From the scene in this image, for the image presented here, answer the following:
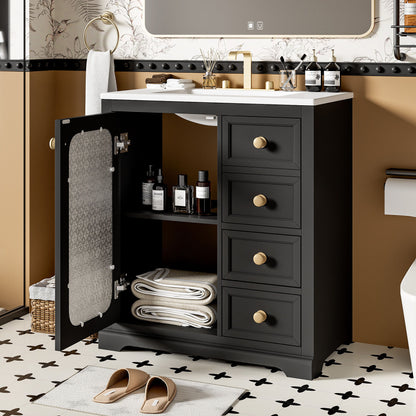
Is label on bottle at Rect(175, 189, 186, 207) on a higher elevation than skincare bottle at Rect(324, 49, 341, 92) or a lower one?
lower

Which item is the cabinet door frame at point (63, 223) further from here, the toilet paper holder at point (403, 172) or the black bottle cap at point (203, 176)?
the toilet paper holder at point (403, 172)

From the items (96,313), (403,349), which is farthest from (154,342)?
(403,349)

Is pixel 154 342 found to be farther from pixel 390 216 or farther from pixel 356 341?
pixel 390 216

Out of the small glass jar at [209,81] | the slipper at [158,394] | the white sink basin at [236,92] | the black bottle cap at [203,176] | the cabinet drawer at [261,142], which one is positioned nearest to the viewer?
the slipper at [158,394]

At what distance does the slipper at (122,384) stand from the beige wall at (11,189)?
1.08m

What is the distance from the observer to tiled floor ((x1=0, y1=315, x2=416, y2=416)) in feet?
9.20

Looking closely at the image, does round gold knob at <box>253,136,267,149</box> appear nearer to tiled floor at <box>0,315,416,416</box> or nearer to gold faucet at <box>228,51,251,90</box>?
gold faucet at <box>228,51,251,90</box>

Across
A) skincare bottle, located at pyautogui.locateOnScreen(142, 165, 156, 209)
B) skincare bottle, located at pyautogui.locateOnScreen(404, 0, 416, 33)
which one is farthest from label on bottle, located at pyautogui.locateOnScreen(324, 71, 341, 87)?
skincare bottle, located at pyautogui.locateOnScreen(142, 165, 156, 209)

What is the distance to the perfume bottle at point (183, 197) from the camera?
3289 millimetres

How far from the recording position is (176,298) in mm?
3307

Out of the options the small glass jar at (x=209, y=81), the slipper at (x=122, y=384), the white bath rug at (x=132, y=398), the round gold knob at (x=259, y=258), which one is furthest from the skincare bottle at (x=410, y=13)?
the slipper at (x=122, y=384)

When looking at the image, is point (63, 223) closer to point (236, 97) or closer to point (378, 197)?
point (236, 97)

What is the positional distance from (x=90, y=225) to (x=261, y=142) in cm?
73

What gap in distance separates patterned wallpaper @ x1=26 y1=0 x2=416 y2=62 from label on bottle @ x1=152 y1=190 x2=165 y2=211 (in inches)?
27.0
